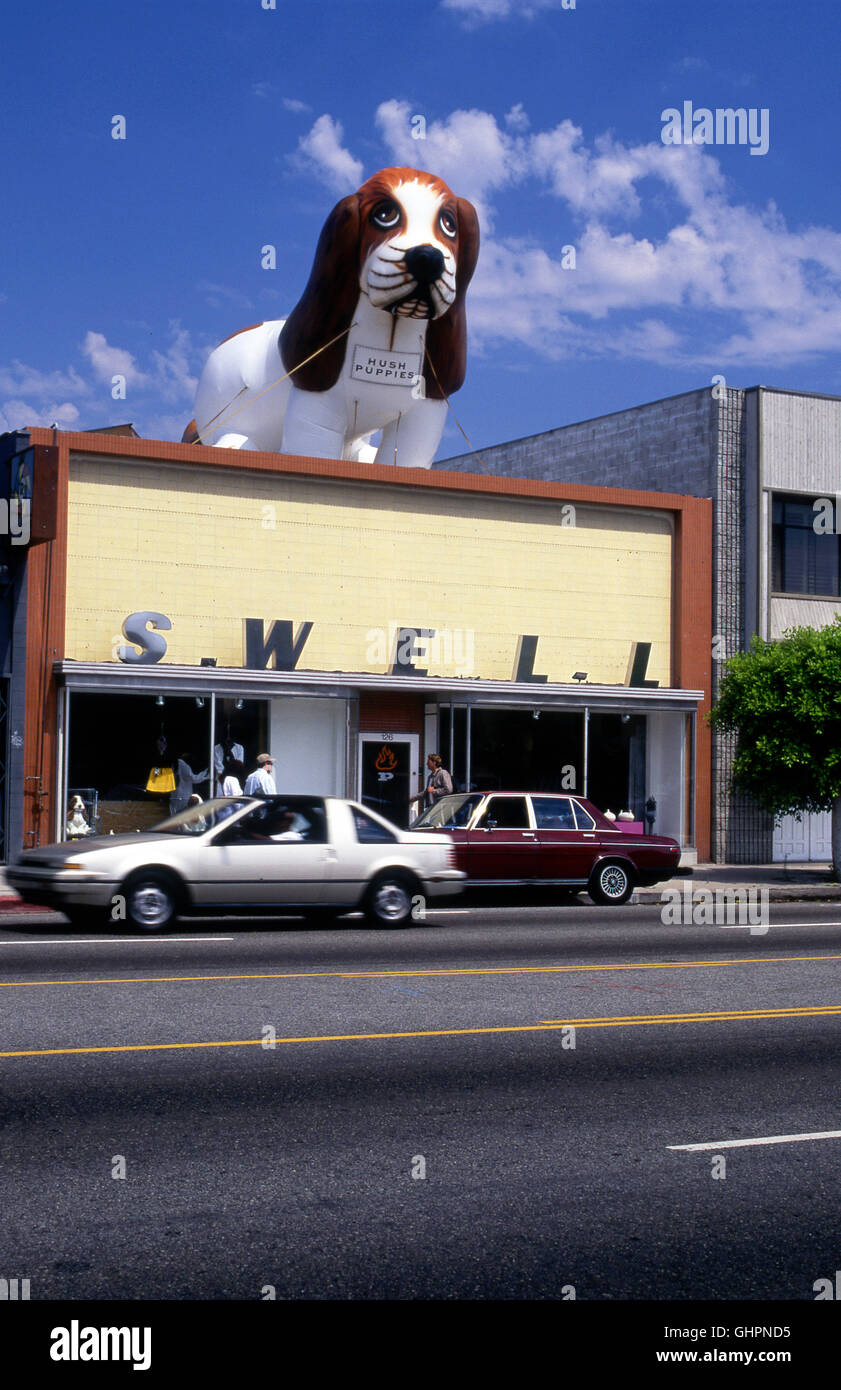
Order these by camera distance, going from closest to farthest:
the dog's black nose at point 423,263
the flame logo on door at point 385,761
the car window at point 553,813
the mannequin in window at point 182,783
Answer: the car window at point 553,813
the dog's black nose at point 423,263
the mannequin in window at point 182,783
the flame logo on door at point 385,761

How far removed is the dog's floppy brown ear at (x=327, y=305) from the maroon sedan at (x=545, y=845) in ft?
26.2

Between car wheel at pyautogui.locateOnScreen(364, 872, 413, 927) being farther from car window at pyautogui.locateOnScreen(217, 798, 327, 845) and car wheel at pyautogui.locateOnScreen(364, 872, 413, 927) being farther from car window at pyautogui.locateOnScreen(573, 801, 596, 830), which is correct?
car window at pyautogui.locateOnScreen(573, 801, 596, 830)

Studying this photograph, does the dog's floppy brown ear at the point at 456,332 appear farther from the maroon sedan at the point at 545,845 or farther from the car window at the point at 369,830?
the car window at the point at 369,830

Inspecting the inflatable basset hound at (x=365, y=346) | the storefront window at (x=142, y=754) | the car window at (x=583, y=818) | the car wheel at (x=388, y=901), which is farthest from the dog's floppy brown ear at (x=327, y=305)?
the car wheel at (x=388, y=901)

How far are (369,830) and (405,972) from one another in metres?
3.59

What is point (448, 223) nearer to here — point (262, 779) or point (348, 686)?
point (348, 686)

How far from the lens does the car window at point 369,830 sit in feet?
49.6

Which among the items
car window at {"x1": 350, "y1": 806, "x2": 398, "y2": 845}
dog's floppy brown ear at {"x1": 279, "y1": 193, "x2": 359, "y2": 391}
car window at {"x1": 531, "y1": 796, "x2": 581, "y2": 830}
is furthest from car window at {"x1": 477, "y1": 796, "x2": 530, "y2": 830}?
dog's floppy brown ear at {"x1": 279, "y1": 193, "x2": 359, "y2": 391}

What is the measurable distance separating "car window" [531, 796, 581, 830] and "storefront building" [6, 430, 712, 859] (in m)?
5.14

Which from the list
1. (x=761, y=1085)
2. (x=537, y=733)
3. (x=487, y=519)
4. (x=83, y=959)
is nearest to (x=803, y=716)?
(x=537, y=733)

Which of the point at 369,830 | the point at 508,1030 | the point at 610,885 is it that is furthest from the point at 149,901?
the point at 610,885

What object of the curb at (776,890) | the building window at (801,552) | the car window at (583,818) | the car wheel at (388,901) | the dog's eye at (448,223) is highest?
the dog's eye at (448,223)

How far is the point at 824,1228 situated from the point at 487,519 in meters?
20.6

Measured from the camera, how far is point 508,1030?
9.23 meters
